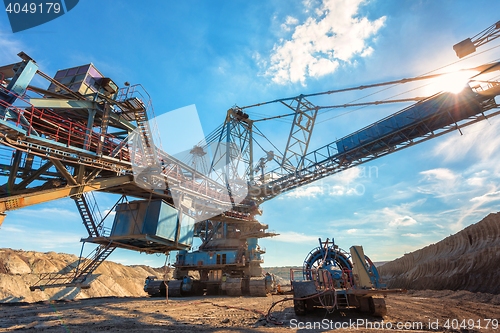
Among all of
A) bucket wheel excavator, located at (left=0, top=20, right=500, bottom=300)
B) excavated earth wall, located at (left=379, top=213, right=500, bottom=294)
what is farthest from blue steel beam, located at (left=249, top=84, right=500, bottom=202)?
excavated earth wall, located at (left=379, top=213, right=500, bottom=294)

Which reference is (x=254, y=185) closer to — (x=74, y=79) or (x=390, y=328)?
(x=74, y=79)

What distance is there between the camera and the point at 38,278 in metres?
20.0

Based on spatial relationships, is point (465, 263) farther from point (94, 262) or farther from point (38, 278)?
point (38, 278)

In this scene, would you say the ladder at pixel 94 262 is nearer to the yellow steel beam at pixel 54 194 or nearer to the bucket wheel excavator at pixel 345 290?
the yellow steel beam at pixel 54 194

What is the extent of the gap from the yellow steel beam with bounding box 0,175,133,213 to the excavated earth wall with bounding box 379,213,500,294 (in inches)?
807

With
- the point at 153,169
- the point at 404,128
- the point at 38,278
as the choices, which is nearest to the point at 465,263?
the point at 404,128

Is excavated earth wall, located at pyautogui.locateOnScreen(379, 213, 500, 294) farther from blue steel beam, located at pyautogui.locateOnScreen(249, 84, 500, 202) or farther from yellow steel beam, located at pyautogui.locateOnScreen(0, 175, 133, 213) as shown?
yellow steel beam, located at pyautogui.locateOnScreen(0, 175, 133, 213)

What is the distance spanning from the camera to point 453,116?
14.5 meters

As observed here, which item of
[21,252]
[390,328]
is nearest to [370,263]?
[390,328]

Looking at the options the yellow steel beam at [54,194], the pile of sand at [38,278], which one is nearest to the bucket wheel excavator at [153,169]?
the yellow steel beam at [54,194]

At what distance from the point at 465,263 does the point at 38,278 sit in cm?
3036

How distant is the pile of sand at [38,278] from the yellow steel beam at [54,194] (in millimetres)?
6825

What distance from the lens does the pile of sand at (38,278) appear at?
17422 millimetres

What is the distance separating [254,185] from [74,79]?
16.3m
